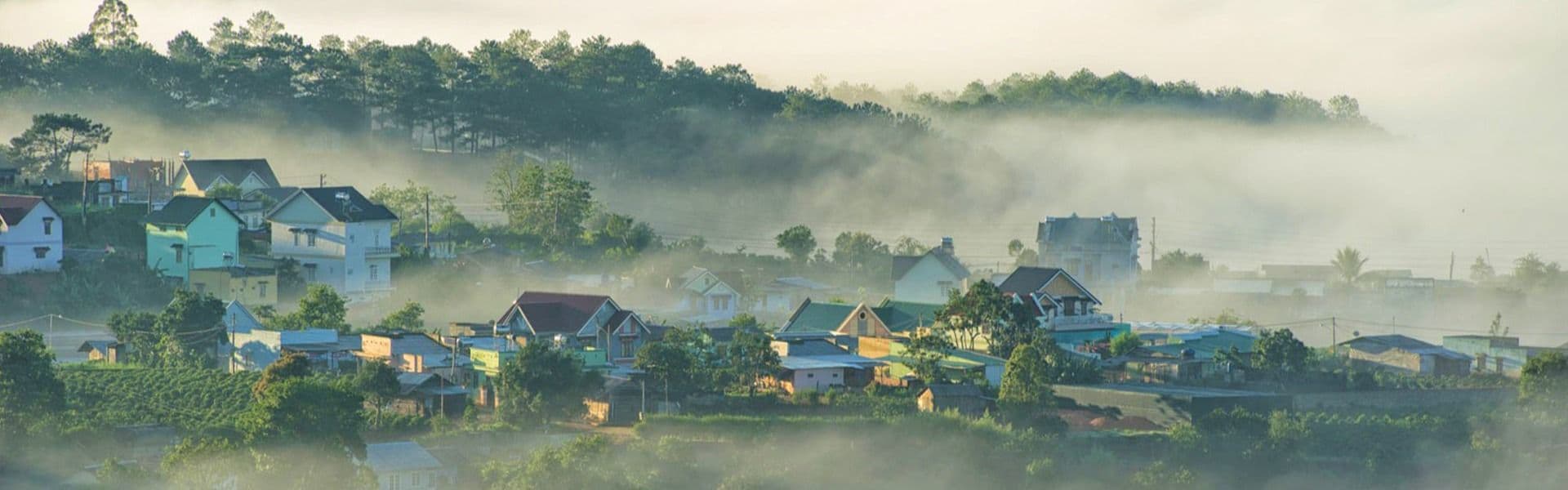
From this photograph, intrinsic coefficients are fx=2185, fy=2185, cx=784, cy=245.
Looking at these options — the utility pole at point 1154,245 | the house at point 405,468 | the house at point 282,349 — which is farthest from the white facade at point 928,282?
the house at point 405,468

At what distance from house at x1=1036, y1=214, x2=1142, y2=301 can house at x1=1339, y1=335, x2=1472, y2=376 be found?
300 inches

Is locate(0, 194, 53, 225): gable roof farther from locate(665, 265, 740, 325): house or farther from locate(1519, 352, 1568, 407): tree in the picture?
locate(1519, 352, 1568, 407): tree

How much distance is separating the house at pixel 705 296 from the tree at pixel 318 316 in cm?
658

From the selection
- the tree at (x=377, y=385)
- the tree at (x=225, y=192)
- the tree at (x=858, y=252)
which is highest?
the tree at (x=225, y=192)

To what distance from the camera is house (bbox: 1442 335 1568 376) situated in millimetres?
30781

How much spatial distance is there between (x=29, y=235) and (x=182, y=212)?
2.32 meters

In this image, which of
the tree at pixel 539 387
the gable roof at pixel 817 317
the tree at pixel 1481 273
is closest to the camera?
the tree at pixel 539 387

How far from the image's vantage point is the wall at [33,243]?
30.1m

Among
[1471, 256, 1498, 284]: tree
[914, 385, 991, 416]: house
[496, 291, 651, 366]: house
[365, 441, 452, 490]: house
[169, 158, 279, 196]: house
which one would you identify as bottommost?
[365, 441, 452, 490]: house

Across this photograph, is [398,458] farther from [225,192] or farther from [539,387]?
[225,192]

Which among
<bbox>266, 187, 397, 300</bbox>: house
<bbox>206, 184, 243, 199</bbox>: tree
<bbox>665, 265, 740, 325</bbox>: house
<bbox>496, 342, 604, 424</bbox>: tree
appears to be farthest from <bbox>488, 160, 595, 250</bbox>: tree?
<bbox>496, 342, 604, 424</bbox>: tree

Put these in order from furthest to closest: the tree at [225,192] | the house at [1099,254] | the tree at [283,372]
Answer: the house at [1099,254] < the tree at [225,192] < the tree at [283,372]

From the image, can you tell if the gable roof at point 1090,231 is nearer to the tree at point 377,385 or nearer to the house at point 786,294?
the house at point 786,294

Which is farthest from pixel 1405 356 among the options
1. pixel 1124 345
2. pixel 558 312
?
pixel 558 312
